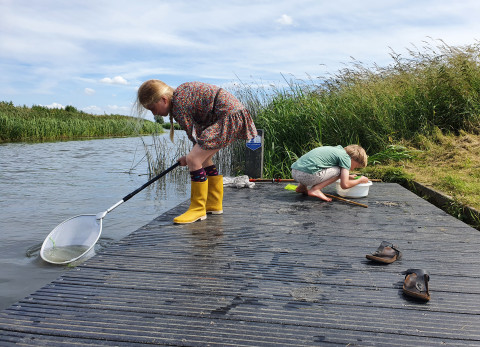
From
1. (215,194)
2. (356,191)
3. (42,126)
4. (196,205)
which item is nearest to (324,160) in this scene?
(356,191)

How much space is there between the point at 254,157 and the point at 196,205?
2.67m

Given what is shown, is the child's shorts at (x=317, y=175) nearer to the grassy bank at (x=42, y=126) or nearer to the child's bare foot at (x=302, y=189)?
the child's bare foot at (x=302, y=189)

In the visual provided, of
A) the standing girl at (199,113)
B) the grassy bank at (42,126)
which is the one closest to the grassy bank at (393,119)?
the standing girl at (199,113)

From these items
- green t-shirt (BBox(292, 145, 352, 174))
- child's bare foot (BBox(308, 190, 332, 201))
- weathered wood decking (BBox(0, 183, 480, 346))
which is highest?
green t-shirt (BBox(292, 145, 352, 174))

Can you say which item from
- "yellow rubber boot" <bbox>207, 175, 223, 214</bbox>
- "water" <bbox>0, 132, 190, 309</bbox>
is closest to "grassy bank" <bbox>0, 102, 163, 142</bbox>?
"water" <bbox>0, 132, 190, 309</bbox>

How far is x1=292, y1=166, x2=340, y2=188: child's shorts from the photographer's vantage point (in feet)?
14.4

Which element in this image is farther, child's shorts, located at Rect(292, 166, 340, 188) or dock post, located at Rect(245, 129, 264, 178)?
dock post, located at Rect(245, 129, 264, 178)

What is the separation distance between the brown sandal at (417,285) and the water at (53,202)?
271 centimetres

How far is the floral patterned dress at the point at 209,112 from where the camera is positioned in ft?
10.7

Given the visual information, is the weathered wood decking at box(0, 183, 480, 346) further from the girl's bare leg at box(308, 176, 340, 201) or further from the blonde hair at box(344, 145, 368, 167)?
the blonde hair at box(344, 145, 368, 167)

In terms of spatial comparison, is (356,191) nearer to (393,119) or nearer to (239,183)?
(239,183)

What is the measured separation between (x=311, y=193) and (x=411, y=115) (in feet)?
14.4

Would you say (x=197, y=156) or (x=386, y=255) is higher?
(x=197, y=156)

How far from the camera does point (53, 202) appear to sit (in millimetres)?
6797
